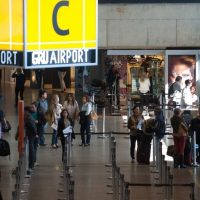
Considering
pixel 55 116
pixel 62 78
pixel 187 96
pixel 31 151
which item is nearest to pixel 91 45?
pixel 31 151

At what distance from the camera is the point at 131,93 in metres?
34.2

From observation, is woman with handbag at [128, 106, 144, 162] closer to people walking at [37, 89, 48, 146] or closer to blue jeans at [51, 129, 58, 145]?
blue jeans at [51, 129, 58, 145]

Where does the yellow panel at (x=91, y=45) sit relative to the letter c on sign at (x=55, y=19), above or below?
below

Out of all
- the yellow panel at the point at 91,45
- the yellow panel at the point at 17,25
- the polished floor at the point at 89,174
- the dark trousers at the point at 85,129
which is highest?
the yellow panel at the point at 17,25

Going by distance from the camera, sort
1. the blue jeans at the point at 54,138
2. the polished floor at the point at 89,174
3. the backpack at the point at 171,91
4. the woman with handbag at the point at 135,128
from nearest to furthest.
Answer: the polished floor at the point at 89,174 → the woman with handbag at the point at 135,128 → the blue jeans at the point at 54,138 → the backpack at the point at 171,91

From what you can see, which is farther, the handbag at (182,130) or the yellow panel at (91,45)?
the handbag at (182,130)

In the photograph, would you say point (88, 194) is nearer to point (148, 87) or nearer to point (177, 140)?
point (177, 140)

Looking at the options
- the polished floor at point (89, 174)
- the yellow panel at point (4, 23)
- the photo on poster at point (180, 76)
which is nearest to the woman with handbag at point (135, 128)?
the polished floor at point (89, 174)

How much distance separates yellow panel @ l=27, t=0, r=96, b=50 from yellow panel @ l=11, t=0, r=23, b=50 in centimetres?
10

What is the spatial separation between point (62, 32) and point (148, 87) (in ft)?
70.6

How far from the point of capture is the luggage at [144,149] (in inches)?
918

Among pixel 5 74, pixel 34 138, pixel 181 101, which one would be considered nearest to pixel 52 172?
pixel 34 138

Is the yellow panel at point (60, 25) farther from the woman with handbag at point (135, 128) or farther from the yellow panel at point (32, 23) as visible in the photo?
the woman with handbag at point (135, 128)

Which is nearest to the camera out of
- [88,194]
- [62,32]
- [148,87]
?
[62,32]
